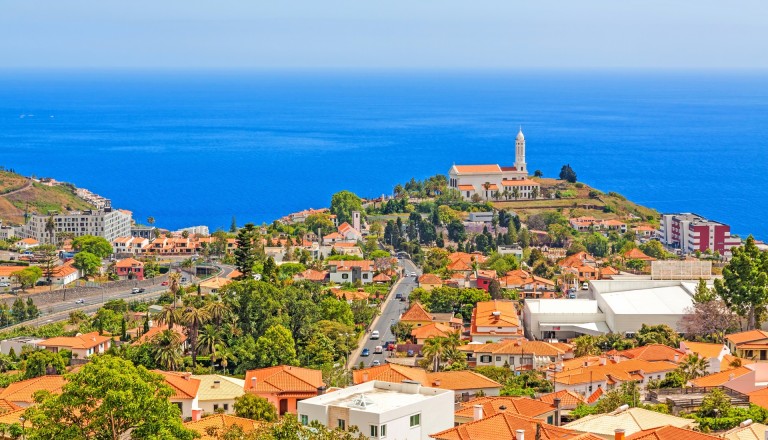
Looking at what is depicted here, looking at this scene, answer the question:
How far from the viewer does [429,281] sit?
6394 cm

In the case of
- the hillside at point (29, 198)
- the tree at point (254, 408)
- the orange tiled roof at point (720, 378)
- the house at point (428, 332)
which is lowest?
the tree at point (254, 408)

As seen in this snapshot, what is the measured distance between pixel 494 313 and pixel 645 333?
5869 millimetres

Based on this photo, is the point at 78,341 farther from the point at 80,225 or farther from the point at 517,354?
the point at 80,225

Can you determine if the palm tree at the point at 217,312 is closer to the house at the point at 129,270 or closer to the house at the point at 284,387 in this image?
the house at the point at 284,387

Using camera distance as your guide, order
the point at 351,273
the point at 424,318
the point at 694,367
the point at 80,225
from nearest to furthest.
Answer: the point at 694,367 → the point at 424,318 → the point at 351,273 → the point at 80,225

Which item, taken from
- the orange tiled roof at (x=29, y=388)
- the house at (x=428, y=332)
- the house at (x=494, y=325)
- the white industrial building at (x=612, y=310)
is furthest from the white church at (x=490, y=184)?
the orange tiled roof at (x=29, y=388)

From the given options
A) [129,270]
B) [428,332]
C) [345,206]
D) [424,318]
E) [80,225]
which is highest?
[345,206]

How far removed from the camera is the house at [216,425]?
25978 millimetres

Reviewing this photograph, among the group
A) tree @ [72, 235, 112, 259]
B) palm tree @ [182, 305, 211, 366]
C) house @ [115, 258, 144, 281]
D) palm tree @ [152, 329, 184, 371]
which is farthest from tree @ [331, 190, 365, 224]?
palm tree @ [152, 329, 184, 371]

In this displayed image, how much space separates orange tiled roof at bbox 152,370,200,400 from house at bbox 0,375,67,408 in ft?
9.59

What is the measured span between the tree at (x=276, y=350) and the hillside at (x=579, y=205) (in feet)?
171

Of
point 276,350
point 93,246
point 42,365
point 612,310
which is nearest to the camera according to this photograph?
point 42,365

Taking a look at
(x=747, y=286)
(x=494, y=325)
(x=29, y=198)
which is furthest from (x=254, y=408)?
(x=29, y=198)

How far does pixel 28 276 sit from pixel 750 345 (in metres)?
39.9
